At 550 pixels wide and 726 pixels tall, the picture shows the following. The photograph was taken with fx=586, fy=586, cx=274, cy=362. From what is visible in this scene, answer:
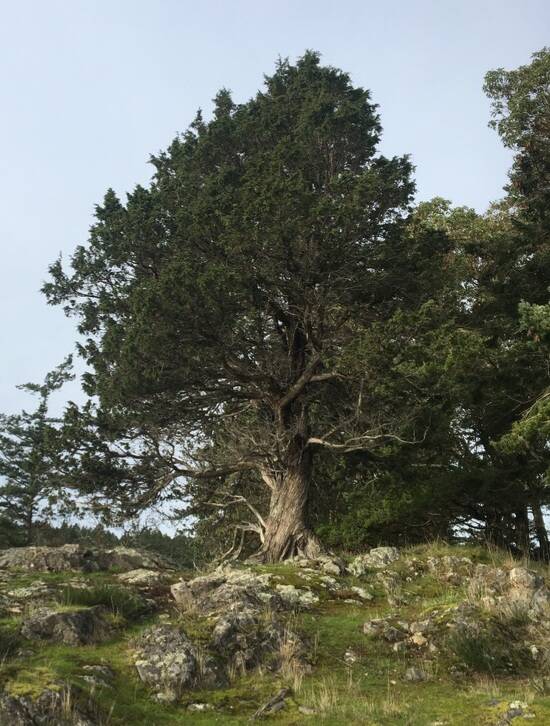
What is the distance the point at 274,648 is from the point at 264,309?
32.2 ft

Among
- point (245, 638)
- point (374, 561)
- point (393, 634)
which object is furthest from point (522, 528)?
point (245, 638)

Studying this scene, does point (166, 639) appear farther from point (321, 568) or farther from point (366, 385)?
point (366, 385)

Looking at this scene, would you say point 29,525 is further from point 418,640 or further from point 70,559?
point 418,640

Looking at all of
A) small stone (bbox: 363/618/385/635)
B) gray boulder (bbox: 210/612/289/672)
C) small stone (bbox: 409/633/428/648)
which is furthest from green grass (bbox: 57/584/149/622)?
small stone (bbox: 409/633/428/648)

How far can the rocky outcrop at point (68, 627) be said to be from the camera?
786 cm

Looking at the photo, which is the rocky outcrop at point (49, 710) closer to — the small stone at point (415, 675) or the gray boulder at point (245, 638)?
the gray boulder at point (245, 638)

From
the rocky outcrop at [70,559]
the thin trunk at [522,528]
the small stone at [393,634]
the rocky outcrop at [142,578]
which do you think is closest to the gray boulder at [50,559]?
the rocky outcrop at [70,559]

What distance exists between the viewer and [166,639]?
7559mm

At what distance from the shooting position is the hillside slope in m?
6.19

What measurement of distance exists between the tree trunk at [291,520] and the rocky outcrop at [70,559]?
3049 mm

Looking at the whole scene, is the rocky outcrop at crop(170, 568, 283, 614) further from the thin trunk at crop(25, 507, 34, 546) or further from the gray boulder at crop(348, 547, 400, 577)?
the thin trunk at crop(25, 507, 34, 546)

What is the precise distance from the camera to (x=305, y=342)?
696 inches

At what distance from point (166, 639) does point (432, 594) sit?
5663 mm

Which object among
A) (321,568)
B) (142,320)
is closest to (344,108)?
(142,320)
